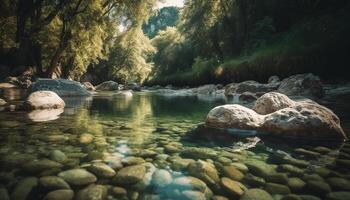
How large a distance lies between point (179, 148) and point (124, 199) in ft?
5.83

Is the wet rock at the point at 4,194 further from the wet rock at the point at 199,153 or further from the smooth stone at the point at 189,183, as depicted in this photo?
the wet rock at the point at 199,153

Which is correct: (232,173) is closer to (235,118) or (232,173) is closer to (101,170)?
(101,170)

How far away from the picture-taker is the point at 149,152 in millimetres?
3623

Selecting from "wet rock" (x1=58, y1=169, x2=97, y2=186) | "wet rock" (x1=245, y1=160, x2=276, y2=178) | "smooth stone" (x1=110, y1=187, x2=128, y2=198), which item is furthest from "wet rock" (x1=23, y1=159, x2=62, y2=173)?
"wet rock" (x1=245, y1=160, x2=276, y2=178)

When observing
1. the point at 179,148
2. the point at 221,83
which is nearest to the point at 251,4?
the point at 221,83

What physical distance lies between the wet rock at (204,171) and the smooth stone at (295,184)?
0.70 metres

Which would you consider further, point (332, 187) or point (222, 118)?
point (222, 118)

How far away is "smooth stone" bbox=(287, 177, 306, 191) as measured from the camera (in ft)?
8.32

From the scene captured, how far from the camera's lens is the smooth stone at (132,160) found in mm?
3111

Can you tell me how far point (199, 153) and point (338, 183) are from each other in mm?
1635

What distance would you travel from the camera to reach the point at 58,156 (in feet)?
10.6

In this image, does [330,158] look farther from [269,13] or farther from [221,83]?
[269,13]

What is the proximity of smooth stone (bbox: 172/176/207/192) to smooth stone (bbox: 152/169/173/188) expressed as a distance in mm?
75

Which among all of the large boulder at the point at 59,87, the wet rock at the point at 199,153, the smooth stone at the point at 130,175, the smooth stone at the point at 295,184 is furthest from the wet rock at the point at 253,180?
the large boulder at the point at 59,87
